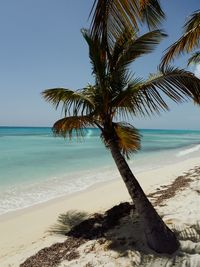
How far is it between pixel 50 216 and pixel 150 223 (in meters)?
3.35

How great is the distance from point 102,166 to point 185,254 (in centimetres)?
1250

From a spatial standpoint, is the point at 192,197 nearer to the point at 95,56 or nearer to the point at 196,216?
the point at 196,216

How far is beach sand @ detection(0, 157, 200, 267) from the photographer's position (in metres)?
5.17

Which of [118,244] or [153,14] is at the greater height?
[153,14]

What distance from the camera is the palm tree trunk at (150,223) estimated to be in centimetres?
430

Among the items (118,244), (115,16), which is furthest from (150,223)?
(115,16)

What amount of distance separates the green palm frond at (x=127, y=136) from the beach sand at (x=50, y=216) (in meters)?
1.45

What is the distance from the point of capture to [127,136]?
6254 millimetres

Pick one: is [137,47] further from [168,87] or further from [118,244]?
[118,244]

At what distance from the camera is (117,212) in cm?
617

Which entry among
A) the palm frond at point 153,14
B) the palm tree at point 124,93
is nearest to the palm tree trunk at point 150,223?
the palm tree at point 124,93

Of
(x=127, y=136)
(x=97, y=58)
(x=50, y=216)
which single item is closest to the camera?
(x=97, y=58)

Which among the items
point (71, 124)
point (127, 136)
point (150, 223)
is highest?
point (71, 124)

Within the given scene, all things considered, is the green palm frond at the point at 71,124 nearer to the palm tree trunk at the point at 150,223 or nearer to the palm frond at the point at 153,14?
the palm tree trunk at the point at 150,223
